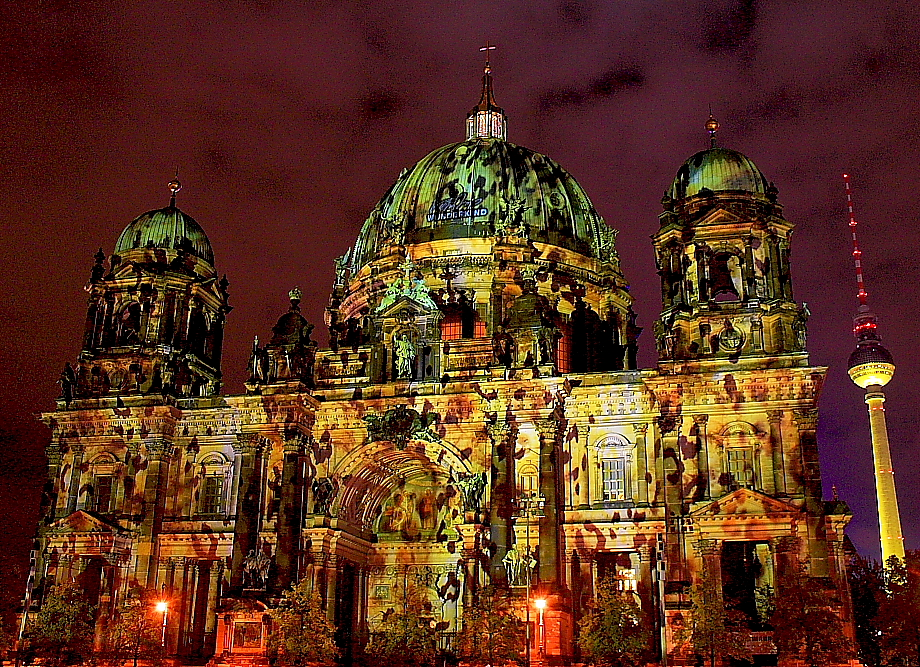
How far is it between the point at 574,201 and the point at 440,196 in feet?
28.3

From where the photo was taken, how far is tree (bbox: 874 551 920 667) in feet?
144

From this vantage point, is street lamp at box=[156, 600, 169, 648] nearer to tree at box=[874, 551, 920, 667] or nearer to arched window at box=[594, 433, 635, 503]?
arched window at box=[594, 433, 635, 503]

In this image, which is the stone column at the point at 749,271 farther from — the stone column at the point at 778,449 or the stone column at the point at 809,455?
the stone column at the point at 809,455

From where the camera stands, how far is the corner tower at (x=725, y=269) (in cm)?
4919

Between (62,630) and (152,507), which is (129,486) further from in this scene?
(62,630)

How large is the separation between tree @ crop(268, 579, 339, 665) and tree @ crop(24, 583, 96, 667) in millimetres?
9178

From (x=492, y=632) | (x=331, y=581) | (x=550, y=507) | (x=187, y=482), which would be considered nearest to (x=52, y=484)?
(x=187, y=482)

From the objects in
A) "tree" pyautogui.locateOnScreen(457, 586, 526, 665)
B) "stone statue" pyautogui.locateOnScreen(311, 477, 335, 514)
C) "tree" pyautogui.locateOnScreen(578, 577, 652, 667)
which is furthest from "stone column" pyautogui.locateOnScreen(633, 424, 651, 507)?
"stone statue" pyautogui.locateOnScreen(311, 477, 335, 514)

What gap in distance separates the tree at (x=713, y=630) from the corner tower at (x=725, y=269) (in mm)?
11148

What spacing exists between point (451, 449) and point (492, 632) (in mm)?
10853

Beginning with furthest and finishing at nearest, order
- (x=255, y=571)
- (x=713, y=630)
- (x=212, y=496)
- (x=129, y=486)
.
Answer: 1. (x=212, y=496)
2. (x=129, y=486)
3. (x=255, y=571)
4. (x=713, y=630)

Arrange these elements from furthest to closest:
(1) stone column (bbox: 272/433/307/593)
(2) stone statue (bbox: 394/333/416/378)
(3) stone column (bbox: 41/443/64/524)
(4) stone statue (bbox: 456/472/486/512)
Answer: (3) stone column (bbox: 41/443/64/524)
(2) stone statue (bbox: 394/333/416/378)
(1) stone column (bbox: 272/433/307/593)
(4) stone statue (bbox: 456/472/486/512)

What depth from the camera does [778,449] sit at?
4688cm

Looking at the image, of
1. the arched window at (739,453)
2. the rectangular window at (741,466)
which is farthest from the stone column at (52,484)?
the rectangular window at (741,466)
